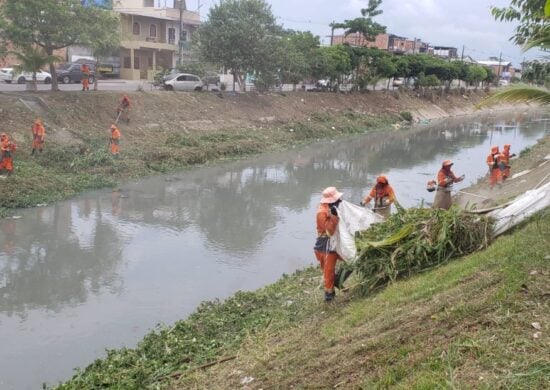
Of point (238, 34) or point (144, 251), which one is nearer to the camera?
point (144, 251)

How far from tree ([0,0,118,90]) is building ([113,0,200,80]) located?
20.6m

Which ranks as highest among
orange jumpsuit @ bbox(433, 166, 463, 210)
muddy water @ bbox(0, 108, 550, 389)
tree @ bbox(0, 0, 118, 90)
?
tree @ bbox(0, 0, 118, 90)

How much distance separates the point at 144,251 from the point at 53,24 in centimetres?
1403

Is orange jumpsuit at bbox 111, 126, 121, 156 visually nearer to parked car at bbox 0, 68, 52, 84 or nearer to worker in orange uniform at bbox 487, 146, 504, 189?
parked car at bbox 0, 68, 52, 84

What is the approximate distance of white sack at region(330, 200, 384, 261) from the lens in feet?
24.8

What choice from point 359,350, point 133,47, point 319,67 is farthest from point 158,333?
point 133,47

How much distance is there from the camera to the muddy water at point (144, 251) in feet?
28.2

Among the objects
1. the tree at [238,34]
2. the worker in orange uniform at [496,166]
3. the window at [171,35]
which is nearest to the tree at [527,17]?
the worker in orange uniform at [496,166]

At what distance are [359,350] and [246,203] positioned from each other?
12.5 metres

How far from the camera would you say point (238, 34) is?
32.3 metres

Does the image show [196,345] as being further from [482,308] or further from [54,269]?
[54,269]

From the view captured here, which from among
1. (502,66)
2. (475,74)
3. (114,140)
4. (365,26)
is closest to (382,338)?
(114,140)

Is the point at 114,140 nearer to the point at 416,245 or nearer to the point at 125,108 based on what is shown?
the point at 125,108

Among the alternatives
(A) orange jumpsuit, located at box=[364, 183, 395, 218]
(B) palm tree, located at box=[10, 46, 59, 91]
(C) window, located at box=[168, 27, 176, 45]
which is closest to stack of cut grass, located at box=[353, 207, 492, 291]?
(A) orange jumpsuit, located at box=[364, 183, 395, 218]
